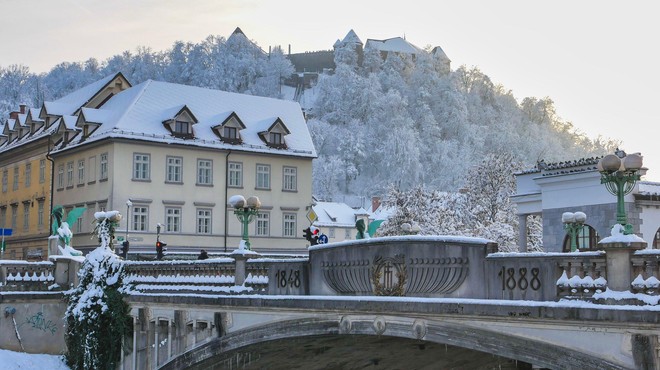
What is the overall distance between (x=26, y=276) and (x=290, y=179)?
24962mm

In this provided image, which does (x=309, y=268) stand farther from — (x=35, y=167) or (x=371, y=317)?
(x=35, y=167)

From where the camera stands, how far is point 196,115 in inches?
2156

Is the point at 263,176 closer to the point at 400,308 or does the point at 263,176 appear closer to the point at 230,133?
the point at 230,133

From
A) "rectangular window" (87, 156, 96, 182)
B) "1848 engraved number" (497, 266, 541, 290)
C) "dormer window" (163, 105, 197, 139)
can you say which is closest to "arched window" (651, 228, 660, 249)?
"1848 engraved number" (497, 266, 541, 290)

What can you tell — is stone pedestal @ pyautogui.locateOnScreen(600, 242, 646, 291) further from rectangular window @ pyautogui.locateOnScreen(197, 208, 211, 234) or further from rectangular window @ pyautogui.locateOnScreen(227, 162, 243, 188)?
rectangular window @ pyautogui.locateOnScreen(227, 162, 243, 188)

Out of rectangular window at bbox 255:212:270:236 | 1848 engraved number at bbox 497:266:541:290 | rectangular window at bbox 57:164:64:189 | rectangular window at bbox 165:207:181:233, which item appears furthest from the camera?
rectangular window at bbox 57:164:64:189

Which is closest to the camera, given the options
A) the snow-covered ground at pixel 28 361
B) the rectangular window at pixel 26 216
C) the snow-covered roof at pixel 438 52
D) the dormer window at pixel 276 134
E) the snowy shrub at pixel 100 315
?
the snowy shrub at pixel 100 315

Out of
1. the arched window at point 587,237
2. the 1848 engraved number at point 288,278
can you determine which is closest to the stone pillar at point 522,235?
the arched window at point 587,237

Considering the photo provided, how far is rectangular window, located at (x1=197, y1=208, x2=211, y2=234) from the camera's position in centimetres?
5306

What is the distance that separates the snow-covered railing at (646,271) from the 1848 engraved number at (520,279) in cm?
179

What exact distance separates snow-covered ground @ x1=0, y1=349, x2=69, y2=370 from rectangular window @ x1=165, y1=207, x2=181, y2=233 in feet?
65.7

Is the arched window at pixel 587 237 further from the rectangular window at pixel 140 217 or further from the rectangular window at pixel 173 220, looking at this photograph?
the rectangular window at pixel 140 217

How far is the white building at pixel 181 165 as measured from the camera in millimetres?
50844

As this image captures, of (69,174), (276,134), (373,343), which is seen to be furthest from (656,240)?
(69,174)
